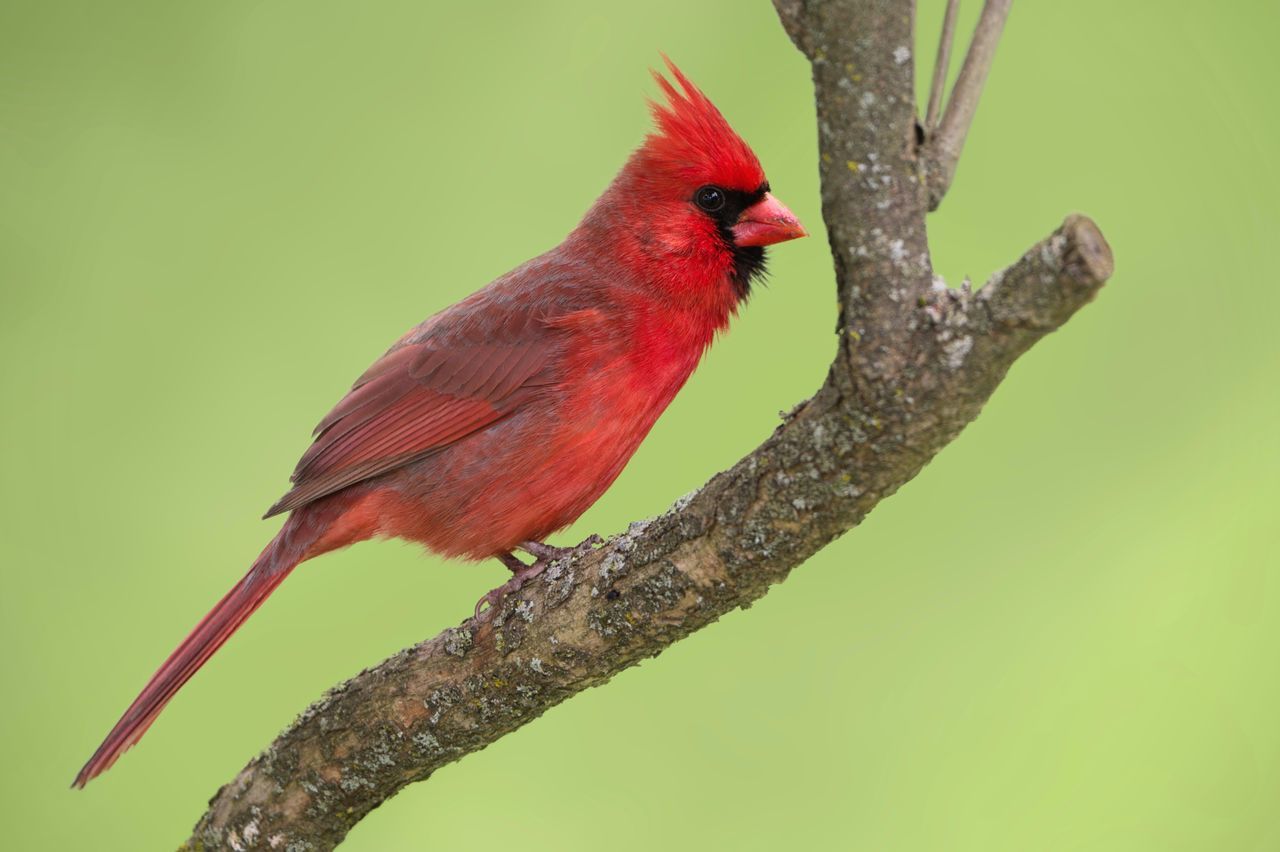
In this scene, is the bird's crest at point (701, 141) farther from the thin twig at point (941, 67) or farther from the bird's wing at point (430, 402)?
the thin twig at point (941, 67)

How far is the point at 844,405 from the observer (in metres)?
1.66

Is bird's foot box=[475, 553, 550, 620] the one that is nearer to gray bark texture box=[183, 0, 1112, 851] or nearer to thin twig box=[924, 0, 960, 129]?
gray bark texture box=[183, 0, 1112, 851]

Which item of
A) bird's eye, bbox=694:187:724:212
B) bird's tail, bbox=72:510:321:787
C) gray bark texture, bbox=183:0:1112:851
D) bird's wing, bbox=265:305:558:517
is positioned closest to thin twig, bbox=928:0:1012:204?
gray bark texture, bbox=183:0:1112:851

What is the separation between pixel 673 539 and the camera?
1.97m

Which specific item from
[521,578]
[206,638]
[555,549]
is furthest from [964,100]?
[206,638]

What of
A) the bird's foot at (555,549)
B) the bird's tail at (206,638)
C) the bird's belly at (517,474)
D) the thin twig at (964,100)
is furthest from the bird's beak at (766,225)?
the bird's tail at (206,638)

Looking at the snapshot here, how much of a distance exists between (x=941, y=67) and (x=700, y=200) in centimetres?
113

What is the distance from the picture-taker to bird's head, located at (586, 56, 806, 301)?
266cm

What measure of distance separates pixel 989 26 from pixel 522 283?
1465 mm

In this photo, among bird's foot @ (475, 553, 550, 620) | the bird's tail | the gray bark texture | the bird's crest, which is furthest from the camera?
the bird's crest

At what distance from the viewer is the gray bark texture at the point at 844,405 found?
1.54 meters

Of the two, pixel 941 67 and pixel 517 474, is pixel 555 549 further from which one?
pixel 941 67

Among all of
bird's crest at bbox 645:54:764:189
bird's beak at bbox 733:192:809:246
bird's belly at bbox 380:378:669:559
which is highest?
bird's crest at bbox 645:54:764:189

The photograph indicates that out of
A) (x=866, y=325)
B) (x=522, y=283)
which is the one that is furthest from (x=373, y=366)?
(x=866, y=325)
